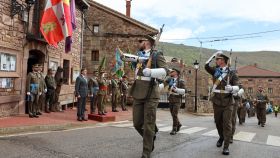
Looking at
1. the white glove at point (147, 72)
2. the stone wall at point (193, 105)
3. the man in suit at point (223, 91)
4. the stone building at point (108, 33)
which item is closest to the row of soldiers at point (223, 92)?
the man in suit at point (223, 91)

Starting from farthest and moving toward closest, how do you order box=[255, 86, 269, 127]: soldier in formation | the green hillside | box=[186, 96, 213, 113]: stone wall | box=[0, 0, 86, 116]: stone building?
the green hillside, box=[186, 96, 213, 113]: stone wall, box=[255, 86, 269, 127]: soldier in formation, box=[0, 0, 86, 116]: stone building

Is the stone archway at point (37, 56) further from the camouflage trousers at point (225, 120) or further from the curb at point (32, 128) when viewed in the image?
the camouflage trousers at point (225, 120)

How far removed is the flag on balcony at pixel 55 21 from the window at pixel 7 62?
140 centimetres

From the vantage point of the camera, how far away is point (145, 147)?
620cm

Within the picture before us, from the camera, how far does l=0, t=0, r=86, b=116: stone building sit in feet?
39.7

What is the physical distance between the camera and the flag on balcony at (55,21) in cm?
1308

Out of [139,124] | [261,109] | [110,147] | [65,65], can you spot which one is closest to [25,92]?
[65,65]

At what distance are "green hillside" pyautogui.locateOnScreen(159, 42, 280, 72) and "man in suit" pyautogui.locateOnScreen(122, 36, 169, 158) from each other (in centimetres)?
12145

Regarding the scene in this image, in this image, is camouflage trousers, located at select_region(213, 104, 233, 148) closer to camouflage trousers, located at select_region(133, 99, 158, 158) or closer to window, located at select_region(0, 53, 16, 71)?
camouflage trousers, located at select_region(133, 99, 158, 158)

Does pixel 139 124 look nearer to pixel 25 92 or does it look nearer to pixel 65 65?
pixel 25 92

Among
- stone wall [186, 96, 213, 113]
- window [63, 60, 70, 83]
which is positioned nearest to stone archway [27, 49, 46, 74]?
window [63, 60, 70, 83]

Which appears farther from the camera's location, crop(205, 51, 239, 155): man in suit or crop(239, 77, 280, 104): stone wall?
crop(239, 77, 280, 104): stone wall

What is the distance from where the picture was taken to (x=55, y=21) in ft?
43.3

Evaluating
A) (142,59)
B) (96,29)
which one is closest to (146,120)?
(142,59)
